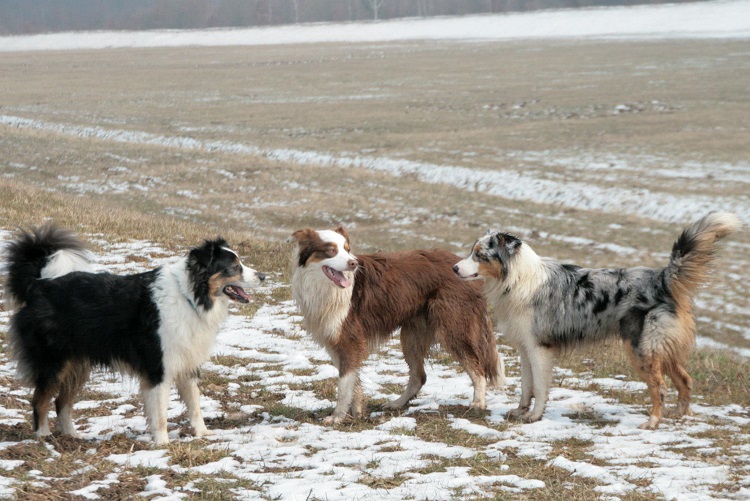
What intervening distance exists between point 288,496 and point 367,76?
167 ft

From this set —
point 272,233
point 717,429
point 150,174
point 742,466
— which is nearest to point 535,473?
point 742,466

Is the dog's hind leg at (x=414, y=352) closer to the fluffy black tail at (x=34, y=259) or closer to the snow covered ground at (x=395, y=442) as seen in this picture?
the snow covered ground at (x=395, y=442)

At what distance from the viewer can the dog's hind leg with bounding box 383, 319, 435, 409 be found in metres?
8.32

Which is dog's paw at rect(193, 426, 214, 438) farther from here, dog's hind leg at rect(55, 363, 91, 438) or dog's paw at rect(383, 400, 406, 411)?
dog's paw at rect(383, 400, 406, 411)

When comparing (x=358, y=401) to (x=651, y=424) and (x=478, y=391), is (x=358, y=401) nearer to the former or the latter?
(x=478, y=391)

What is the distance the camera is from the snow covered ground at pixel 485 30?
79.9 metres

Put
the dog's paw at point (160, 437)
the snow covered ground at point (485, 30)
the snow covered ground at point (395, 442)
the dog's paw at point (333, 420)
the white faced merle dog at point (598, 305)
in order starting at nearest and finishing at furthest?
1. the snow covered ground at point (395, 442)
2. the dog's paw at point (160, 437)
3. the white faced merle dog at point (598, 305)
4. the dog's paw at point (333, 420)
5. the snow covered ground at point (485, 30)

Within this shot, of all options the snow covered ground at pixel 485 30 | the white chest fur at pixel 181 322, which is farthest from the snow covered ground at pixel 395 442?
the snow covered ground at pixel 485 30

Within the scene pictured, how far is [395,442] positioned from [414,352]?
1.66 metres

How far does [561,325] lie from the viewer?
7.99 meters

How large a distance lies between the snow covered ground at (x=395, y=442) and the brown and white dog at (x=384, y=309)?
0.37 meters

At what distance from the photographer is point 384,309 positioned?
803 centimetres

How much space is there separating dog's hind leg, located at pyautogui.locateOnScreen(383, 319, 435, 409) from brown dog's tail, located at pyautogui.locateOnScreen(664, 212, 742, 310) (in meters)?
2.31

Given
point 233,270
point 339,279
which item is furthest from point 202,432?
point 339,279
